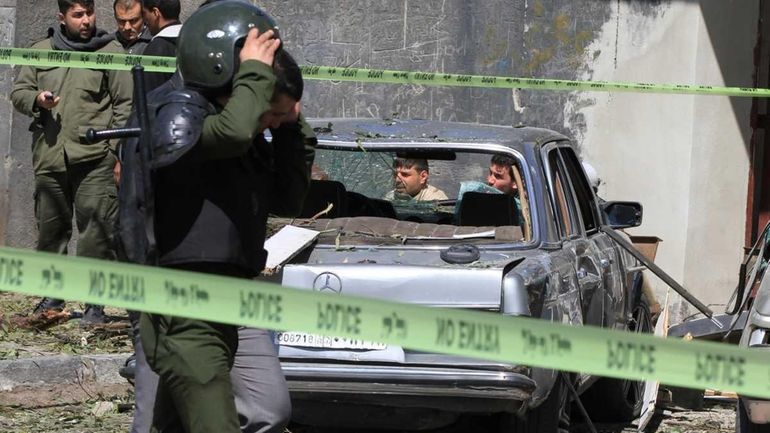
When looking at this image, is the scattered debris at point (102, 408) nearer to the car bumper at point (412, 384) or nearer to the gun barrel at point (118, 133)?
the car bumper at point (412, 384)

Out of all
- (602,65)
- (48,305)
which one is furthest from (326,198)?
(602,65)

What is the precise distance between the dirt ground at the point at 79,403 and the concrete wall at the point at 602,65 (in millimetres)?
3295

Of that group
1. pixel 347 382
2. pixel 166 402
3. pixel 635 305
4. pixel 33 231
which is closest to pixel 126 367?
pixel 347 382

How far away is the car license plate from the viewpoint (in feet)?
19.5

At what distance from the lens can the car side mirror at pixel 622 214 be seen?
781 cm

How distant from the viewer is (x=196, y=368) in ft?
14.5

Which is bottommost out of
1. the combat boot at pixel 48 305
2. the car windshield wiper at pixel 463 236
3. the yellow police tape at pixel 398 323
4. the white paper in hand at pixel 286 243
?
the combat boot at pixel 48 305

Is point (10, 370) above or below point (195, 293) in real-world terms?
below

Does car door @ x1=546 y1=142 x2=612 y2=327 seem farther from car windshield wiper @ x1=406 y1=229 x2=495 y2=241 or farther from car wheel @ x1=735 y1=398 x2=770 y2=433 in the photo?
car wheel @ x1=735 y1=398 x2=770 y2=433

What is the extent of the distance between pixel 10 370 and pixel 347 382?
2633 millimetres

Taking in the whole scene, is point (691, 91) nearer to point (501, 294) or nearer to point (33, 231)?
point (501, 294)

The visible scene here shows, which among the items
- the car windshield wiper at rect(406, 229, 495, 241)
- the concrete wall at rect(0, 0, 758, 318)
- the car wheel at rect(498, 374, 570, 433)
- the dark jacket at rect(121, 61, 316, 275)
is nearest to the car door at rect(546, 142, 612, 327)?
the car windshield wiper at rect(406, 229, 495, 241)

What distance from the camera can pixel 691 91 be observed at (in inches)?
319

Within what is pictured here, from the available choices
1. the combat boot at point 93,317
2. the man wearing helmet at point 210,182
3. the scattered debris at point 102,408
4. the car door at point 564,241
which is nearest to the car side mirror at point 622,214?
the car door at point 564,241
